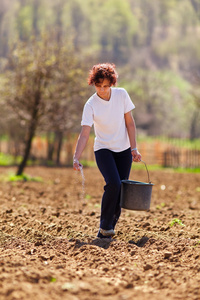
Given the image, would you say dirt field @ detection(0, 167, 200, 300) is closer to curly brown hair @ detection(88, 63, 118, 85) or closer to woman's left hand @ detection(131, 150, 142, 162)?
woman's left hand @ detection(131, 150, 142, 162)

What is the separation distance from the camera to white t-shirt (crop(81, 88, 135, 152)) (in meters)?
5.29

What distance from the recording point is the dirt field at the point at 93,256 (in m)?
3.50

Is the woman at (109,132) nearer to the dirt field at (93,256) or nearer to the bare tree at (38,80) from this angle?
the dirt field at (93,256)

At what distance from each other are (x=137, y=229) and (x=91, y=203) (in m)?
3.55

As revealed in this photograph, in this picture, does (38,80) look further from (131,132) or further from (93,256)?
(93,256)

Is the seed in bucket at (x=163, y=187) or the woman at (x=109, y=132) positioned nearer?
the woman at (x=109, y=132)

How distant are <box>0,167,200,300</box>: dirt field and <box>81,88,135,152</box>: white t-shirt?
1.11 meters

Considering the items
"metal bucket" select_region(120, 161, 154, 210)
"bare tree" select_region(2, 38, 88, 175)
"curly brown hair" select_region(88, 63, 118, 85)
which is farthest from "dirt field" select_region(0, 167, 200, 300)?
"bare tree" select_region(2, 38, 88, 175)

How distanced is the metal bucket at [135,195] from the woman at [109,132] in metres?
0.08

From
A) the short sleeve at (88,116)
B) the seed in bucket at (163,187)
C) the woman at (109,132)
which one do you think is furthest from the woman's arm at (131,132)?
the seed in bucket at (163,187)

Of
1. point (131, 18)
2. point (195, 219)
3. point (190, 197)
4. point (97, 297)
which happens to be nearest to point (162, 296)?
point (97, 297)

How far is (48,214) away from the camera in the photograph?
7430mm

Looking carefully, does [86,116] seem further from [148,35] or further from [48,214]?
[148,35]

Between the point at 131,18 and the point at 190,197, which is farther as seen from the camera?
the point at 131,18
